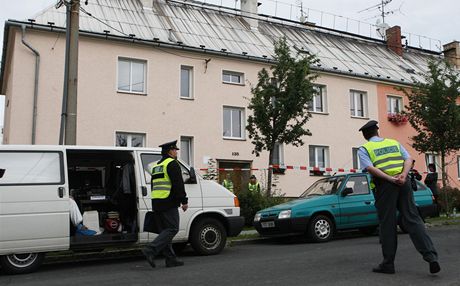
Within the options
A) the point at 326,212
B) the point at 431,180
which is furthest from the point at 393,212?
the point at 431,180

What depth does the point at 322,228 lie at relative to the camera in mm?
10531

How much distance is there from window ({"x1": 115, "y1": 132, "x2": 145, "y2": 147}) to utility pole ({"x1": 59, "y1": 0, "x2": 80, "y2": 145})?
25.6 ft

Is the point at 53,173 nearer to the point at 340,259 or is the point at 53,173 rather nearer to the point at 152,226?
the point at 152,226

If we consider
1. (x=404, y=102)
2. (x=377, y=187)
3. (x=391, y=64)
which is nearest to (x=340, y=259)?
(x=377, y=187)

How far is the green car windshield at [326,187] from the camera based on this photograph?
11148 mm

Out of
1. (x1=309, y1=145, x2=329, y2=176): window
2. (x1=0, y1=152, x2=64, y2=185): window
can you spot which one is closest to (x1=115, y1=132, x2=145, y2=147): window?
(x1=309, y1=145, x2=329, y2=176): window

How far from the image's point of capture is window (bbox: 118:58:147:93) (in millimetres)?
19594

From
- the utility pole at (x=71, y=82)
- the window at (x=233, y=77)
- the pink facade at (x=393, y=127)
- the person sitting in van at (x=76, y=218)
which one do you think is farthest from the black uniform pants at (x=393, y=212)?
the pink facade at (x=393, y=127)

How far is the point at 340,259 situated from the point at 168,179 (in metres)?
2.89

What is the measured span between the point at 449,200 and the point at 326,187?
325 inches

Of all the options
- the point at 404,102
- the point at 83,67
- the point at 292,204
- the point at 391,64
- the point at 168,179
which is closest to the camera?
the point at 168,179

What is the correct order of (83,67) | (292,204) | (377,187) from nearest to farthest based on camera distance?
1. (377,187)
2. (292,204)
3. (83,67)

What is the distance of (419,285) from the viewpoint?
5418 millimetres

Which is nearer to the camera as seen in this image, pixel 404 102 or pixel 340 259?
pixel 340 259
